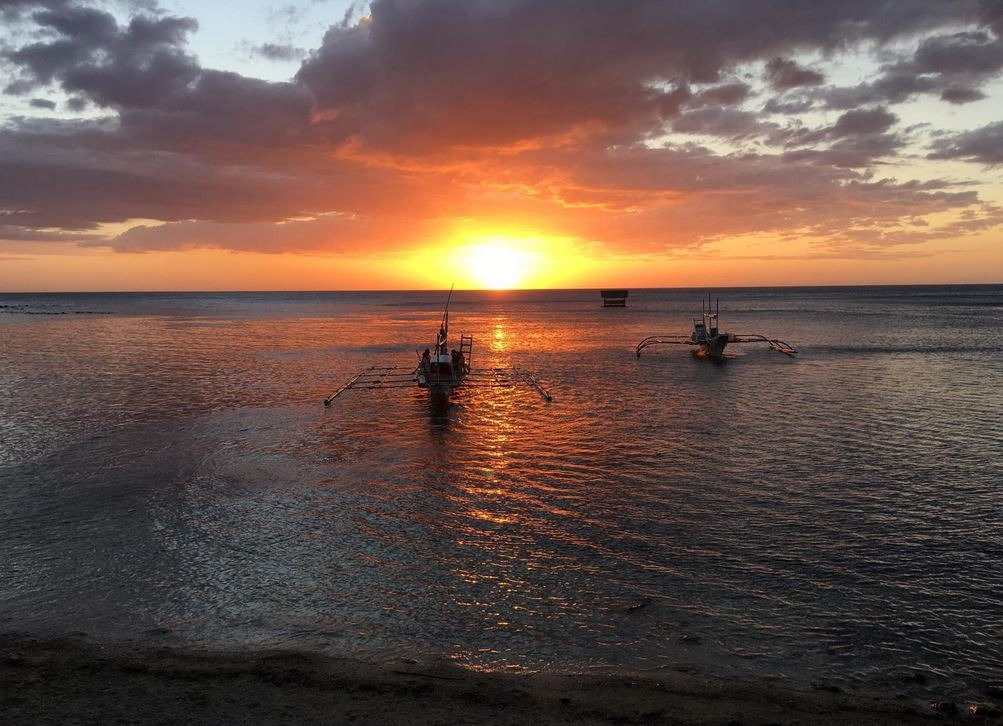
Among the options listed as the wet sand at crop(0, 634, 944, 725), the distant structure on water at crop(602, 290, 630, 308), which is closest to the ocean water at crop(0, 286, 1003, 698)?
the wet sand at crop(0, 634, 944, 725)

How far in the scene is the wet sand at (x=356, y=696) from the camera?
27.2ft

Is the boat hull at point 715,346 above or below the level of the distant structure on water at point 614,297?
below

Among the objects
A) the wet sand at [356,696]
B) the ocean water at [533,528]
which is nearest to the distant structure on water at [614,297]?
the ocean water at [533,528]

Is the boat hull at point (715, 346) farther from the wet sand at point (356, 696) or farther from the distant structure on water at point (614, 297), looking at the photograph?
the distant structure on water at point (614, 297)

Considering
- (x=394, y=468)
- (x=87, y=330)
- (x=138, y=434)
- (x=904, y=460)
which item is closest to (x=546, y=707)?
(x=394, y=468)

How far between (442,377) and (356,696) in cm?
2600

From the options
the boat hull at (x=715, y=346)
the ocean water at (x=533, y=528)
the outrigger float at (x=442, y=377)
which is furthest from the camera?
the boat hull at (x=715, y=346)

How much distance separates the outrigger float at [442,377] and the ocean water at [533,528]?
1.50 metres

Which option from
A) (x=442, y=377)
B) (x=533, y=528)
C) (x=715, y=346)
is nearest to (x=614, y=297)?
(x=715, y=346)

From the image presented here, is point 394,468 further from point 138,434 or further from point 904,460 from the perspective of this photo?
point 904,460

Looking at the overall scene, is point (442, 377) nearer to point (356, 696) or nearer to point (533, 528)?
point (533, 528)

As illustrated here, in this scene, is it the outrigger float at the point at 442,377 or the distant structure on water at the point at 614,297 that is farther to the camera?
the distant structure on water at the point at 614,297

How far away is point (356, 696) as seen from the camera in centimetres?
878

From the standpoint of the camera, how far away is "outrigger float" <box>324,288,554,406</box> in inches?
1361
